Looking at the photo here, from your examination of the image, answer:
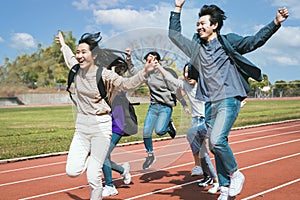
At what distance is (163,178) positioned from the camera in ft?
23.4

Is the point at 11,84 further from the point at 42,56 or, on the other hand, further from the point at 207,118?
the point at 207,118

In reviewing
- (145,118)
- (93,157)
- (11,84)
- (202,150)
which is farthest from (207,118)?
(11,84)

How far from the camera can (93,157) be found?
4.80 meters

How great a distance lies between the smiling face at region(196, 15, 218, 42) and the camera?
4.70 metres

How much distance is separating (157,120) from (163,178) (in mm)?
918

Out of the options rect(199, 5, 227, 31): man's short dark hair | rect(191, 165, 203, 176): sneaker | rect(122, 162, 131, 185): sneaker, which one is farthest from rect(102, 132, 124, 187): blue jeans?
rect(199, 5, 227, 31): man's short dark hair

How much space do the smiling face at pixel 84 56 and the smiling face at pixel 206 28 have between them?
1186 millimetres

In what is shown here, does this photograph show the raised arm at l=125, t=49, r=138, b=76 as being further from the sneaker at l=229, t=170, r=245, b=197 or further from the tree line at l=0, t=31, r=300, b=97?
the tree line at l=0, t=31, r=300, b=97

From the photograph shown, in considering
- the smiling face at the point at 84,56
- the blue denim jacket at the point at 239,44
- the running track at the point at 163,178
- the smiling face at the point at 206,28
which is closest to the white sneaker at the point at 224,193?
the running track at the point at 163,178

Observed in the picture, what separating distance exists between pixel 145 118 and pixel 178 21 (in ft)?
7.96

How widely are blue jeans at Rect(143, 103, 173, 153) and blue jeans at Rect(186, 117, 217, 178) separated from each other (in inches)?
23.0

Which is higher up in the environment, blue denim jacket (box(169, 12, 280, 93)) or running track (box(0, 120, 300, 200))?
Answer: blue denim jacket (box(169, 12, 280, 93))

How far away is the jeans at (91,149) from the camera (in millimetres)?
4773

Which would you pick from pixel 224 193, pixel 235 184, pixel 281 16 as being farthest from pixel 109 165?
pixel 281 16
